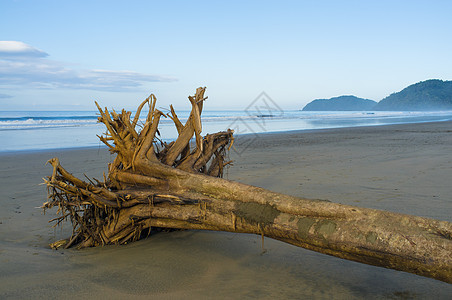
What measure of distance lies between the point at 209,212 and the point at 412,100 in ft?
443

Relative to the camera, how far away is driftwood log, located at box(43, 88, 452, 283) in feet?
7.54

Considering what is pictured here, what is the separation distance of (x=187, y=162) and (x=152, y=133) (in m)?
0.53

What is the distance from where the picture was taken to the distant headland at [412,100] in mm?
107875

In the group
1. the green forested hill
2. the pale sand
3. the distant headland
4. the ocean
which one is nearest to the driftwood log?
the pale sand

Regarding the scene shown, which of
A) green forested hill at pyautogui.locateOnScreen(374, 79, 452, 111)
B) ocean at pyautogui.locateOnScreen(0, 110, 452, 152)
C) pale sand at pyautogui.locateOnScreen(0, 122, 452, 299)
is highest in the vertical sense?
green forested hill at pyautogui.locateOnScreen(374, 79, 452, 111)

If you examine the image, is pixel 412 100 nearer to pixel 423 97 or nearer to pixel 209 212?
pixel 423 97

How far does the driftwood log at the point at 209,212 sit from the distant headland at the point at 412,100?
107207 mm

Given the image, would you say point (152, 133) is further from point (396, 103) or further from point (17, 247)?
point (396, 103)

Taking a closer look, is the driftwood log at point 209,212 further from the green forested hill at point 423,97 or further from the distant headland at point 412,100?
the green forested hill at point 423,97

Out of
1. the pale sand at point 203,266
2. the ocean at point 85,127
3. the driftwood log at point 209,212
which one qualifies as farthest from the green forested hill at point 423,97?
the driftwood log at point 209,212

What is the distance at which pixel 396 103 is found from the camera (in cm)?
12750

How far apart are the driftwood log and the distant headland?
4221 inches

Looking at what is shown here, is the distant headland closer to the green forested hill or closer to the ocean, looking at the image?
the green forested hill

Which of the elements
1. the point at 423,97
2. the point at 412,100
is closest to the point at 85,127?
the point at 423,97
